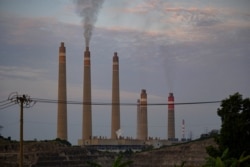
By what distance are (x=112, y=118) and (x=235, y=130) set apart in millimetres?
68672

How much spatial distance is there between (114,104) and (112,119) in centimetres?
388

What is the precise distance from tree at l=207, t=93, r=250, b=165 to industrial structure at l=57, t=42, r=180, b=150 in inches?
2244

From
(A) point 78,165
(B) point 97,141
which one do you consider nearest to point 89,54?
(B) point 97,141

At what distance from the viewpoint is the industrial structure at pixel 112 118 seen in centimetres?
8725

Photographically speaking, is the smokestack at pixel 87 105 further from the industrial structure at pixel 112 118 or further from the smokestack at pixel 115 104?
the smokestack at pixel 115 104

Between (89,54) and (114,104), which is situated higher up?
(89,54)

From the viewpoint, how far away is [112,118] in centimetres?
9694

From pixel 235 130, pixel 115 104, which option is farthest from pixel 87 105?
pixel 235 130

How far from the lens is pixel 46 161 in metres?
66.6

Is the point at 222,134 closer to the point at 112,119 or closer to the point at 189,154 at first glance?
the point at 189,154

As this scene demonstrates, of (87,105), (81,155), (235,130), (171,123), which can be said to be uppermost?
(87,105)

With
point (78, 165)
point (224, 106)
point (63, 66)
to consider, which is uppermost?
point (63, 66)

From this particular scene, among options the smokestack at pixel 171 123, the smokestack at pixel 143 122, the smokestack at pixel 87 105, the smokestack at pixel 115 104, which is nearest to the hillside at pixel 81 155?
the smokestack at pixel 87 105

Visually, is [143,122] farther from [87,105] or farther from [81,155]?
[81,155]
